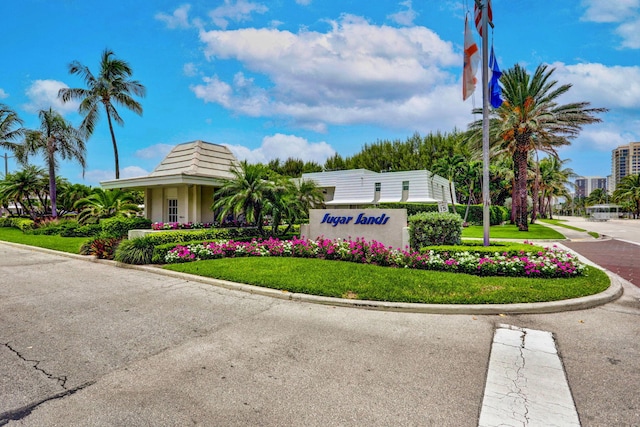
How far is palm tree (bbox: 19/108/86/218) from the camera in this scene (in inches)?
1057

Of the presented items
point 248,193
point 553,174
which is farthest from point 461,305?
point 553,174

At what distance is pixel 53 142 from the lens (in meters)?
27.1

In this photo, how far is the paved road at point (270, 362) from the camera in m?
3.13

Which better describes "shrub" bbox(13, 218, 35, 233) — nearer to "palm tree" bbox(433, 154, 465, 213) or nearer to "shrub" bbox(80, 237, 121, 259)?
"shrub" bbox(80, 237, 121, 259)

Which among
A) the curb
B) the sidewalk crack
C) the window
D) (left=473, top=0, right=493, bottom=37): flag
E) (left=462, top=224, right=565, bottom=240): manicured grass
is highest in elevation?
(left=473, top=0, right=493, bottom=37): flag

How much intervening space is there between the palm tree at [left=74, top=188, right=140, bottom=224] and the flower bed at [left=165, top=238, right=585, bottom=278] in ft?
42.7

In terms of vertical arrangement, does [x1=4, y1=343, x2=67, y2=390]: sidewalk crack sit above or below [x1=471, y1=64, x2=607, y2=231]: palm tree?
below

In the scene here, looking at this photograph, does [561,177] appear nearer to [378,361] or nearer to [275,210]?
[275,210]

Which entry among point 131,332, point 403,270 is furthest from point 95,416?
point 403,270

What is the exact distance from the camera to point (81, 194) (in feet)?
109

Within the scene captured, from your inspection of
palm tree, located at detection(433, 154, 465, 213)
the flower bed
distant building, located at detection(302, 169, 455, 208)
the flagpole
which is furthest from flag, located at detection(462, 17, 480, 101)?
palm tree, located at detection(433, 154, 465, 213)

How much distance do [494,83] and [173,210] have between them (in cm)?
1538

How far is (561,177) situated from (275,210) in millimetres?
64592

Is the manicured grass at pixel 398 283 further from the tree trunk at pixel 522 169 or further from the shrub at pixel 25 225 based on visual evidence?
the shrub at pixel 25 225
